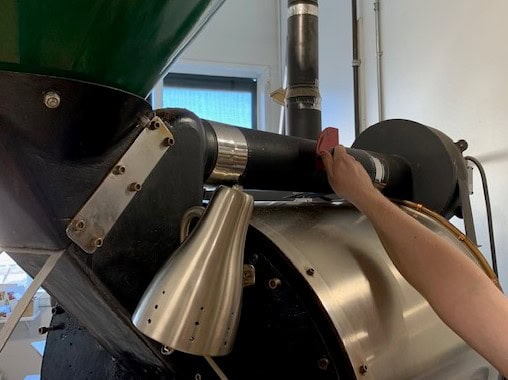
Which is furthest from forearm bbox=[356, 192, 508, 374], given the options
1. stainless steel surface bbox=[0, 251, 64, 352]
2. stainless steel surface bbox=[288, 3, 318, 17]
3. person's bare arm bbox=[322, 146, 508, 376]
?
stainless steel surface bbox=[288, 3, 318, 17]

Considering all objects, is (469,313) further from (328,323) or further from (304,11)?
(304,11)

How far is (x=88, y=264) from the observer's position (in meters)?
0.50

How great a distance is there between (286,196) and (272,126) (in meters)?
1.82

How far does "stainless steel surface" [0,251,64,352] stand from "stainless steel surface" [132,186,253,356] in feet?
0.31

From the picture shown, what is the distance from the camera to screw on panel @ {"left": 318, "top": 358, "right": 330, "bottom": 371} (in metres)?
0.54

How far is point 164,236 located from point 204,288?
0.10 m

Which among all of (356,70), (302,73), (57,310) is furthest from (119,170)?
(356,70)

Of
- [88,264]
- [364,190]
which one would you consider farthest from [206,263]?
[364,190]

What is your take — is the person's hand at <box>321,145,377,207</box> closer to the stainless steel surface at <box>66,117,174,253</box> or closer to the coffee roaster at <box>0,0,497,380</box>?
the coffee roaster at <box>0,0,497,380</box>

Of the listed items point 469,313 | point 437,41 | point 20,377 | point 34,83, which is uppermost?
point 437,41

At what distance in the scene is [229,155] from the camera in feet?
Answer: 2.14

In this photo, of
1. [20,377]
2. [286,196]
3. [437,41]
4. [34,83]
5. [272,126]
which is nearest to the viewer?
[34,83]

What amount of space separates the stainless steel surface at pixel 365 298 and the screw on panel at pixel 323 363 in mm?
25

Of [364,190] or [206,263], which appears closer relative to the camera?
[206,263]
